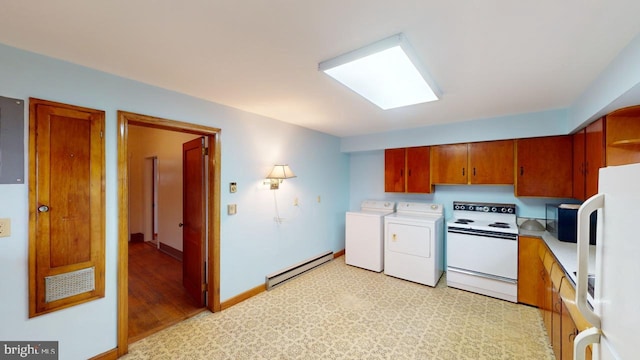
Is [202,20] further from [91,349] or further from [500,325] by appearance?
[500,325]

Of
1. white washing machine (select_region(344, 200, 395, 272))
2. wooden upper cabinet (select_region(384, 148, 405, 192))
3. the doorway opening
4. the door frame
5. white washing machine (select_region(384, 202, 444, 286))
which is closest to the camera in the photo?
the door frame

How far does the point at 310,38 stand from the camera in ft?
4.77

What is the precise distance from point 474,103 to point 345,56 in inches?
72.0

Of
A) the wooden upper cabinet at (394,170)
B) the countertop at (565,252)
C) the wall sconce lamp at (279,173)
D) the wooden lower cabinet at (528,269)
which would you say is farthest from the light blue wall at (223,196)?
the countertop at (565,252)

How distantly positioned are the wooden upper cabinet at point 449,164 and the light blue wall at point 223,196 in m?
1.71

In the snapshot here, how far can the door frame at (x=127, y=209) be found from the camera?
2.04 m

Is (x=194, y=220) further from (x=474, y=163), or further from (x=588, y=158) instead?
(x=588, y=158)

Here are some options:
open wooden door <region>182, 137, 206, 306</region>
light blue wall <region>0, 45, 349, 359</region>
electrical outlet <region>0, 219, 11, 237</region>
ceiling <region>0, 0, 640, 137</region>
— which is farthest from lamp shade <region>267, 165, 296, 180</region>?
electrical outlet <region>0, 219, 11, 237</region>

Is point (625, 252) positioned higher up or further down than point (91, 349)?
higher up

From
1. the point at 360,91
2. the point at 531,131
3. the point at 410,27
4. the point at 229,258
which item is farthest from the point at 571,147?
the point at 229,258

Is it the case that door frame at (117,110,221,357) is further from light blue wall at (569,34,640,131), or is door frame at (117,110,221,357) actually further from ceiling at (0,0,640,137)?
light blue wall at (569,34,640,131)

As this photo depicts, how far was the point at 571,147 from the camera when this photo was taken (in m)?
2.88

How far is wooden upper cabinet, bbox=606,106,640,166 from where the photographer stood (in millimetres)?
1853

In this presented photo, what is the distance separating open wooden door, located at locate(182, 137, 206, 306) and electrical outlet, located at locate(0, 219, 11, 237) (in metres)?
1.40
